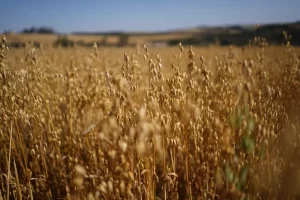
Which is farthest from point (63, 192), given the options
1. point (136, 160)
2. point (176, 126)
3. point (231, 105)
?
point (231, 105)

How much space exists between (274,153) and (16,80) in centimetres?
200

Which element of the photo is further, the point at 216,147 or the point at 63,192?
the point at 63,192

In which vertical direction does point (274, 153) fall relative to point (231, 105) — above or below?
below

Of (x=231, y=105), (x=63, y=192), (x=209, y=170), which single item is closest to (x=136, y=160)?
(x=209, y=170)

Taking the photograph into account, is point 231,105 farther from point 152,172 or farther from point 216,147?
point 152,172

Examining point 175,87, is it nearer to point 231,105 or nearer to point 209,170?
point 231,105

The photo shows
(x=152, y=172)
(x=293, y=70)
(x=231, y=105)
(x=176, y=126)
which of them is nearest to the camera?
(x=152, y=172)

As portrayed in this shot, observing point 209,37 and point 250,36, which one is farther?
point 209,37

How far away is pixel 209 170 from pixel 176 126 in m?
0.38

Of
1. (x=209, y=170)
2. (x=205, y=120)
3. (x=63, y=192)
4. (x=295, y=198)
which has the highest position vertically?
(x=205, y=120)

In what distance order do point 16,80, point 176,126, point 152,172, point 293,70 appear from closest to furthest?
point 152,172, point 176,126, point 16,80, point 293,70

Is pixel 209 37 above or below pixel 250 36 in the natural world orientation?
above

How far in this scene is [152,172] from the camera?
1.29m

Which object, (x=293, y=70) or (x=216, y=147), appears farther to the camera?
(x=293, y=70)
